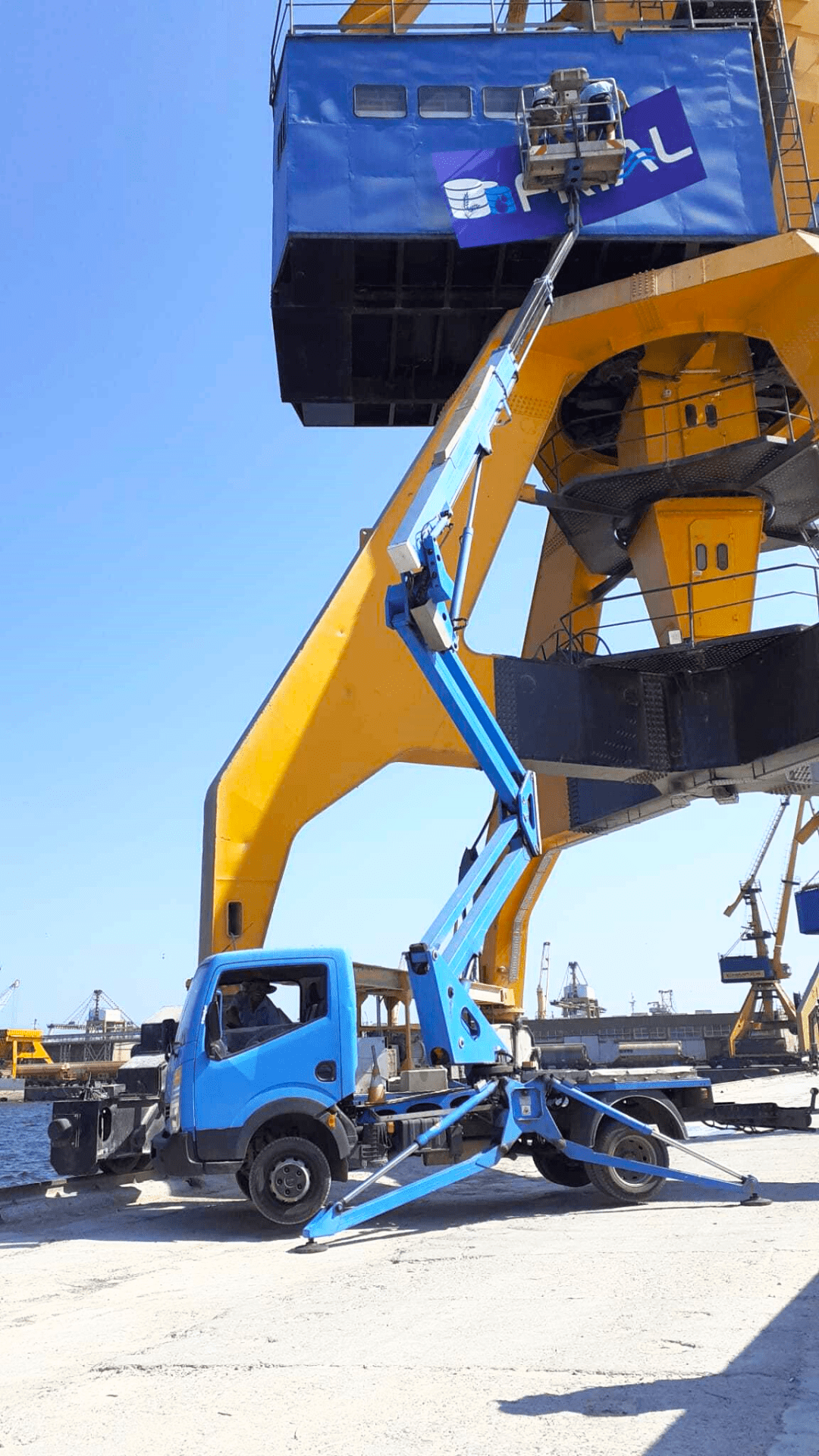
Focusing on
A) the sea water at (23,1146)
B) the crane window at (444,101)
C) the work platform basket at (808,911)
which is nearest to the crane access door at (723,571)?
the crane window at (444,101)

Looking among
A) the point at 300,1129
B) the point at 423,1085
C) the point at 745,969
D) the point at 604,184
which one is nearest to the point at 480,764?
the point at 423,1085

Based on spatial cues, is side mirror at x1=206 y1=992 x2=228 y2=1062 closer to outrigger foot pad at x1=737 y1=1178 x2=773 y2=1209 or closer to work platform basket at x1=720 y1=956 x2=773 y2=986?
outrigger foot pad at x1=737 y1=1178 x2=773 y2=1209

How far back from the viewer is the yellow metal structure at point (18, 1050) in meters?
86.2

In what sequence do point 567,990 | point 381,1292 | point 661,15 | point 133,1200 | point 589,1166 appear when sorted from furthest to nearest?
point 567,990
point 661,15
point 133,1200
point 589,1166
point 381,1292

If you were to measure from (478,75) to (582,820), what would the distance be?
12.0 metres

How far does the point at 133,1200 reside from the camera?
12.5 metres

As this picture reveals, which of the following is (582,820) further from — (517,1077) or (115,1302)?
(115,1302)

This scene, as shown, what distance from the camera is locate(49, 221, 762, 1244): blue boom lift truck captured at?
9.98 meters

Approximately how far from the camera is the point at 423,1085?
10594 mm

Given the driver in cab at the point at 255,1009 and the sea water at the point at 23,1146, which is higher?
the driver in cab at the point at 255,1009

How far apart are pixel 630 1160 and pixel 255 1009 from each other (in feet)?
11.9

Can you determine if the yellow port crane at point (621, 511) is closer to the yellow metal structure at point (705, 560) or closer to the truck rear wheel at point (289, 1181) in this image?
the yellow metal structure at point (705, 560)

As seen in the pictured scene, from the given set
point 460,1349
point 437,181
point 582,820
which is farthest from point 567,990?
point 460,1349

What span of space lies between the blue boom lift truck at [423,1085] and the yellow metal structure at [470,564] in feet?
11.0
